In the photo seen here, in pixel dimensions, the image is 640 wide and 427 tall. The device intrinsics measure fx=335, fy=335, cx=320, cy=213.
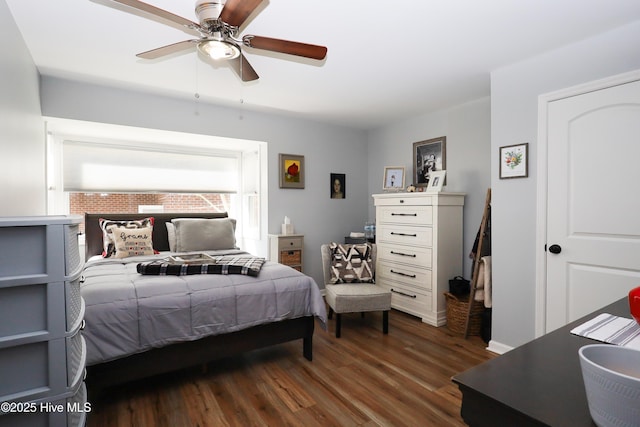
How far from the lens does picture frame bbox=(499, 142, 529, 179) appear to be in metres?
2.69

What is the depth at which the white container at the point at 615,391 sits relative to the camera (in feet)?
1.70

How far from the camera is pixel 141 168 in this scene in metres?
4.21

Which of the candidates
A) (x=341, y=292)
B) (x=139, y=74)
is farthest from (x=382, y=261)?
(x=139, y=74)

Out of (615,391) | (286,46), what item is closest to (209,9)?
(286,46)

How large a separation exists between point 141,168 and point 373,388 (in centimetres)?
368

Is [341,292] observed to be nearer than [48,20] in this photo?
No

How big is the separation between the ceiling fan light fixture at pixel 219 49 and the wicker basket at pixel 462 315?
292 cm

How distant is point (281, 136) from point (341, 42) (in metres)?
2.06

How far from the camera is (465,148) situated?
3.79 metres

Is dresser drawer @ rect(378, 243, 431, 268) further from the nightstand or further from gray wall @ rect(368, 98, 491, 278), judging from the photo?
the nightstand

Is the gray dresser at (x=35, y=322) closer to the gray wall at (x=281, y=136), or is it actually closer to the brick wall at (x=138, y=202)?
the gray wall at (x=281, y=136)

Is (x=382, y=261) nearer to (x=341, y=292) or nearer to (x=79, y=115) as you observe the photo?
(x=341, y=292)

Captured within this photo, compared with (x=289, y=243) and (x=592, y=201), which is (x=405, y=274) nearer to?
(x=289, y=243)

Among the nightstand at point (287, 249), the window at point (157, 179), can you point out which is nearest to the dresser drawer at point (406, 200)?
the nightstand at point (287, 249)
